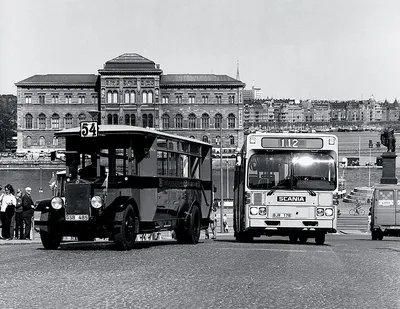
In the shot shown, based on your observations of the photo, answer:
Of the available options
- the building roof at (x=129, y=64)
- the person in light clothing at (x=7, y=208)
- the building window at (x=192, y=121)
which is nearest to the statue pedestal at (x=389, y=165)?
the person in light clothing at (x=7, y=208)

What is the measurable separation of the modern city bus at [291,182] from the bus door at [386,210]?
1344 centimetres

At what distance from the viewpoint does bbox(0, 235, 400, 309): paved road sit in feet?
34.7

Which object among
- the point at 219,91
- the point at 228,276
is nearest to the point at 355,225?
the point at 228,276

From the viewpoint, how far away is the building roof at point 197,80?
545ft

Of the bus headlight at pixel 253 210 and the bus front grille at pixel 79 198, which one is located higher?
the bus front grille at pixel 79 198

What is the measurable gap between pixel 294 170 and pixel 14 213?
9020 millimetres

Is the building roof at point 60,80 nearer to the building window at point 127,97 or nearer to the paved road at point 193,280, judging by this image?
the building window at point 127,97

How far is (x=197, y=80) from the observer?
166750 millimetres

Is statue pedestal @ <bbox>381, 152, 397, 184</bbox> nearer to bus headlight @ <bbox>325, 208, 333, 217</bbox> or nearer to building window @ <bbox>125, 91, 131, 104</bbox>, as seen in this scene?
bus headlight @ <bbox>325, 208, 333, 217</bbox>

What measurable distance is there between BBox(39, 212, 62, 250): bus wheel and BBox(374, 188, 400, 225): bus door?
1995 cm

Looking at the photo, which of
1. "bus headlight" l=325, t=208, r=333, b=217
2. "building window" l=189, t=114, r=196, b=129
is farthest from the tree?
"bus headlight" l=325, t=208, r=333, b=217

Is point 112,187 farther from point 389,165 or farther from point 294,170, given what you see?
point 389,165

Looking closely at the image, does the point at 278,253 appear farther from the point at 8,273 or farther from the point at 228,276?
the point at 8,273

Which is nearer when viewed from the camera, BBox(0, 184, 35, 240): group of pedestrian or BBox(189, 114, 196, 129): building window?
BBox(0, 184, 35, 240): group of pedestrian
